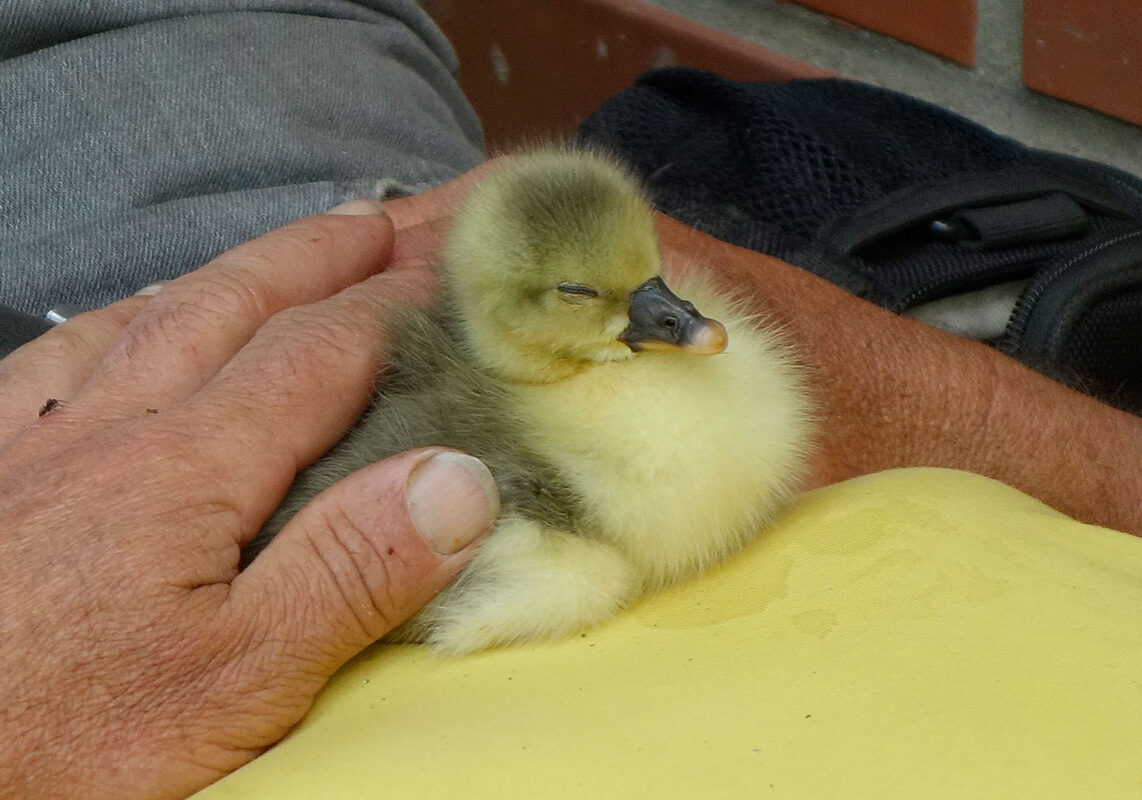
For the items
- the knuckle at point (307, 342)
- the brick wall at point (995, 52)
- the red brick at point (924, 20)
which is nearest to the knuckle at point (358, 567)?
the knuckle at point (307, 342)

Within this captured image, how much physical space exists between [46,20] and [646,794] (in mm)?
947

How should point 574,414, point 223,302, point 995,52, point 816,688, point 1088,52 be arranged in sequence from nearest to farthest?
point 816,688 → point 574,414 → point 223,302 → point 1088,52 → point 995,52

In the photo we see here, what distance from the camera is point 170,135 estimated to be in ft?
3.55

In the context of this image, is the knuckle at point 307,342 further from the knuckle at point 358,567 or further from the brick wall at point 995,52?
the brick wall at point 995,52

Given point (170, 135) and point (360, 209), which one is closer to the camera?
point (360, 209)

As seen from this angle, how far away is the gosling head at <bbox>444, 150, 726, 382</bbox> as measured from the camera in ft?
2.22

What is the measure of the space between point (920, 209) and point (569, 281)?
0.49 metres

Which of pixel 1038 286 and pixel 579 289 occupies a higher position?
pixel 579 289

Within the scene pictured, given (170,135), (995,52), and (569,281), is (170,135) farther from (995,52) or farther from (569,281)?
(995,52)

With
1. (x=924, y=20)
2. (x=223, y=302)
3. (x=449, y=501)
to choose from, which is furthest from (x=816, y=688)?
(x=924, y=20)

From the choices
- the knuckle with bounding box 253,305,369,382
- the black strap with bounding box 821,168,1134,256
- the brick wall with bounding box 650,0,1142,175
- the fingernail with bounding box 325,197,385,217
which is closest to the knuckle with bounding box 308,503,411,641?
the knuckle with bounding box 253,305,369,382

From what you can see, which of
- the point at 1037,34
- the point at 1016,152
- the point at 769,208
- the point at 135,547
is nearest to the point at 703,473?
the point at 135,547

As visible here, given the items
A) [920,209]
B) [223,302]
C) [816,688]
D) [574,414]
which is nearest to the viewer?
[816,688]

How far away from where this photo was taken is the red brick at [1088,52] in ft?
4.46
